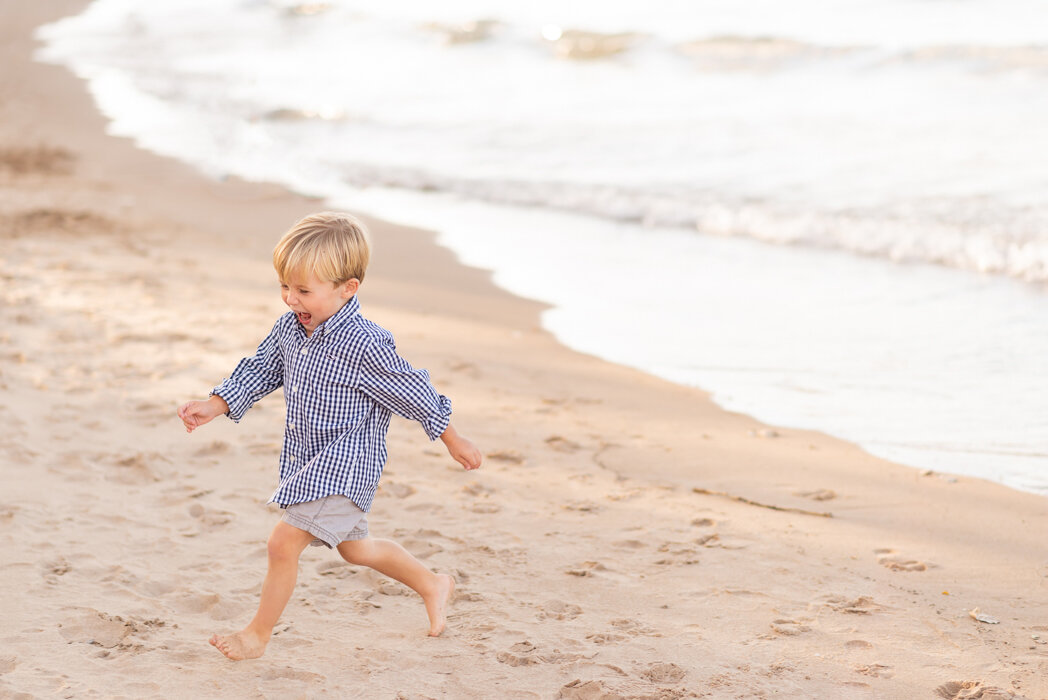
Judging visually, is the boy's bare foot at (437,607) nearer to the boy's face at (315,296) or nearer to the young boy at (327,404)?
the young boy at (327,404)

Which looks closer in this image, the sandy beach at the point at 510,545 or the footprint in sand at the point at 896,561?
the sandy beach at the point at 510,545

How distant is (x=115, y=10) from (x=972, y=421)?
37.6 meters

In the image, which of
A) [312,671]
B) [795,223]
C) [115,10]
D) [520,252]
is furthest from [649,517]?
[115,10]

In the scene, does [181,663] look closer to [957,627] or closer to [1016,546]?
[957,627]

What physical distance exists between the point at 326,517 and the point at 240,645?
18.2 inches

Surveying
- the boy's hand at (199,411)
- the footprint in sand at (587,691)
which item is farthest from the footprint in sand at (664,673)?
the boy's hand at (199,411)

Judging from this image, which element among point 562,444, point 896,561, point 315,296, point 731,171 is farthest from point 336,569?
point 731,171

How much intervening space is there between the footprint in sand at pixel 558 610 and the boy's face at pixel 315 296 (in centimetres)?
114

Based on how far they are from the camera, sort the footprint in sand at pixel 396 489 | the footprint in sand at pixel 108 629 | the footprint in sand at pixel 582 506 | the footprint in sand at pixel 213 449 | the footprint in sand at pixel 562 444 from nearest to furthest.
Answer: the footprint in sand at pixel 108 629
the footprint in sand at pixel 582 506
the footprint in sand at pixel 396 489
the footprint in sand at pixel 213 449
the footprint in sand at pixel 562 444

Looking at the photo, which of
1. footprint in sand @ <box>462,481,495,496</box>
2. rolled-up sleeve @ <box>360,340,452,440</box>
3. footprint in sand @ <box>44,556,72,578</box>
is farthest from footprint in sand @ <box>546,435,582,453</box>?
footprint in sand @ <box>44,556,72,578</box>

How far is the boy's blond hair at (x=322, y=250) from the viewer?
2.77m

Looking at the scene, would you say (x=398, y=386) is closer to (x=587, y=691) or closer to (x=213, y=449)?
(x=587, y=691)

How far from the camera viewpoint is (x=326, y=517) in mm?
2857

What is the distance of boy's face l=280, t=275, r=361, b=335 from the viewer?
2803 millimetres
